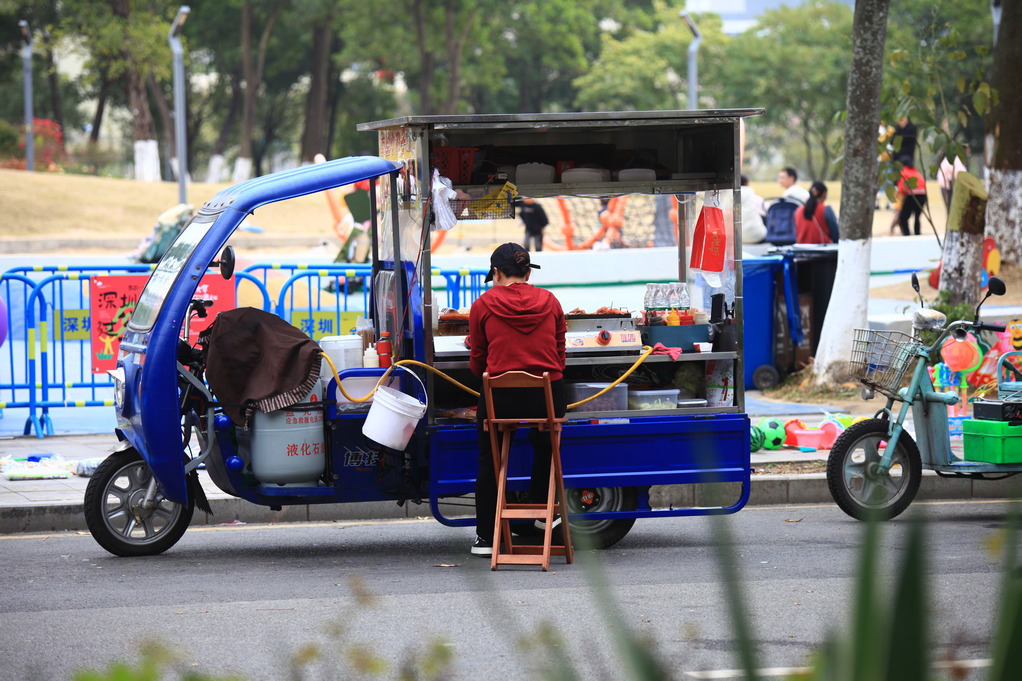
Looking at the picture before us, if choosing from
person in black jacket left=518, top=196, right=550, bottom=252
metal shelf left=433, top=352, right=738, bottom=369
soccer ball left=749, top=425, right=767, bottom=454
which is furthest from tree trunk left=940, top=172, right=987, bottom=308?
person in black jacket left=518, top=196, right=550, bottom=252

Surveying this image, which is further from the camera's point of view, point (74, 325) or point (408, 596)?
point (74, 325)

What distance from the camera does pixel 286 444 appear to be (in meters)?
6.63

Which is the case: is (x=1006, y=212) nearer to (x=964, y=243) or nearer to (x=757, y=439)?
(x=964, y=243)

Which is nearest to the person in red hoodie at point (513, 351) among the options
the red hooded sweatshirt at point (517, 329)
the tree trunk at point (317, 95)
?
the red hooded sweatshirt at point (517, 329)

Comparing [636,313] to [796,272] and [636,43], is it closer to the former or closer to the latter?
[796,272]

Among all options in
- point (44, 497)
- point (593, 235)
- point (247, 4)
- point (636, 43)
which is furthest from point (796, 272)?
point (636, 43)

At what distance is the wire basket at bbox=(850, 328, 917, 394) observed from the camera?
7.68 meters

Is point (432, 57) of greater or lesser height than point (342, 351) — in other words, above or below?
above

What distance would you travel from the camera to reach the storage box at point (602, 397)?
7211mm

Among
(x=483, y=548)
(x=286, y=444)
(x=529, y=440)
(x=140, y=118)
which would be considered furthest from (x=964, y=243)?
(x=140, y=118)

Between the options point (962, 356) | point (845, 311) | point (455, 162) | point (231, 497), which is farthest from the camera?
point (845, 311)

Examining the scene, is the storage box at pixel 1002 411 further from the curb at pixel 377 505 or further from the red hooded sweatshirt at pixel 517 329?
the red hooded sweatshirt at pixel 517 329

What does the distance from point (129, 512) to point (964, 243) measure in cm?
850

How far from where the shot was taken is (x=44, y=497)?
792 centimetres
